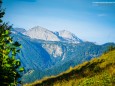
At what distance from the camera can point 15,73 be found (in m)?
7.27

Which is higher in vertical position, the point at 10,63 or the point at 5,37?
the point at 5,37

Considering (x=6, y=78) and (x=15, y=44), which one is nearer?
(x=6, y=78)

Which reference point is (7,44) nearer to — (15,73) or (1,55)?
(1,55)

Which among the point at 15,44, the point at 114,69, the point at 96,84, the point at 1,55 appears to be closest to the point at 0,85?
the point at 1,55

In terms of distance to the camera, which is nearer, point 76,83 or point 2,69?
point 2,69

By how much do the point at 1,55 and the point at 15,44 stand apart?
2.25 ft

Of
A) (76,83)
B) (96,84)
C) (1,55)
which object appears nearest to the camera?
(1,55)

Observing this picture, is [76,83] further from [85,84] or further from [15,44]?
[15,44]

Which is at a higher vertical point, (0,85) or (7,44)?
(7,44)

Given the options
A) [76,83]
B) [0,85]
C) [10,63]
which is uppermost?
[10,63]

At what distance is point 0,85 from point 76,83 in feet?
42.3

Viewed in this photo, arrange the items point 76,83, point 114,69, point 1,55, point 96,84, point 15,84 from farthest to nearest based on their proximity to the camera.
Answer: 1. point 114,69
2. point 76,83
3. point 96,84
4. point 1,55
5. point 15,84

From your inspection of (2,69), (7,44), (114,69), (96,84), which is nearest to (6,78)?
(2,69)

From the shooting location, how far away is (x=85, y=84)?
1850 centimetres
